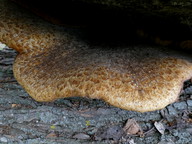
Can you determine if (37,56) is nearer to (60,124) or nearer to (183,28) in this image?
(60,124)

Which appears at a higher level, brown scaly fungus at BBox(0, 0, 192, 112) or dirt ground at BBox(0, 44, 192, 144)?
brown scaly fungus at BBox(0, 0, 192, 112)

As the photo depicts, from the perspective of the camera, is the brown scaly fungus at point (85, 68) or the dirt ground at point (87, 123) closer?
the brown scaly fungus at point (85, 68)

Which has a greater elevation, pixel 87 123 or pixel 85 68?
pixel 85 68

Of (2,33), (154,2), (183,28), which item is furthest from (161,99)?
(2,33)

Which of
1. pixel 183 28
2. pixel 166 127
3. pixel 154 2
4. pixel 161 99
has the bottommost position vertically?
pixel 166 127

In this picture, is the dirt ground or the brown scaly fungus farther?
the dirt ground
